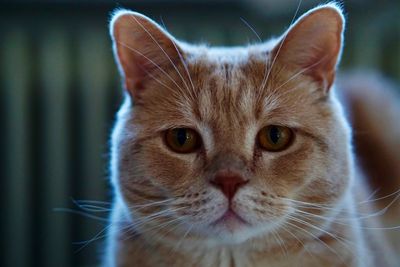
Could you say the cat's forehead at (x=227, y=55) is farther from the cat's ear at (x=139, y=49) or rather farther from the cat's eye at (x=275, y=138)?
the cat's eye at (x=275, y=138)

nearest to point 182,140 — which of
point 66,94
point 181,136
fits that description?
point 181,136

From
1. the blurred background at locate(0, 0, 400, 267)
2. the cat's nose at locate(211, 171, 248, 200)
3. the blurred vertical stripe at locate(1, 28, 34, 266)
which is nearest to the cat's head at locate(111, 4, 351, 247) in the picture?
the cat's nose at locate(211, 171, 248, 200)

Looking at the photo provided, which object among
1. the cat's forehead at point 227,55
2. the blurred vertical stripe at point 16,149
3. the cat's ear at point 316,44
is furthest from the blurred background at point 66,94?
the cat's ear at point 316,44

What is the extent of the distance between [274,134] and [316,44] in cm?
24

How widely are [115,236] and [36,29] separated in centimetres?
114

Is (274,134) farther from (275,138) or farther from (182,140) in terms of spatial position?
(182,140)

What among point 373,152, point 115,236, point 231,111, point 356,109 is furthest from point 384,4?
point 115,236

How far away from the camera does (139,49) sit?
1416 mm

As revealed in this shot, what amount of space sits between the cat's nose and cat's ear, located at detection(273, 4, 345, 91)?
34 cm

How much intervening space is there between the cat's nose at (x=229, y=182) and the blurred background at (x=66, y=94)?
4.02 feet

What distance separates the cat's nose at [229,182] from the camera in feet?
3.91

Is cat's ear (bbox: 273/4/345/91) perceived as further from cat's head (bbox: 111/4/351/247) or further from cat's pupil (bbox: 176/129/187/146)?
cat's pupil (bbox: 176/129/187/146)

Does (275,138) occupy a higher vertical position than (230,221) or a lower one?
higher

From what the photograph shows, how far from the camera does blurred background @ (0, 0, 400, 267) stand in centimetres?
235
